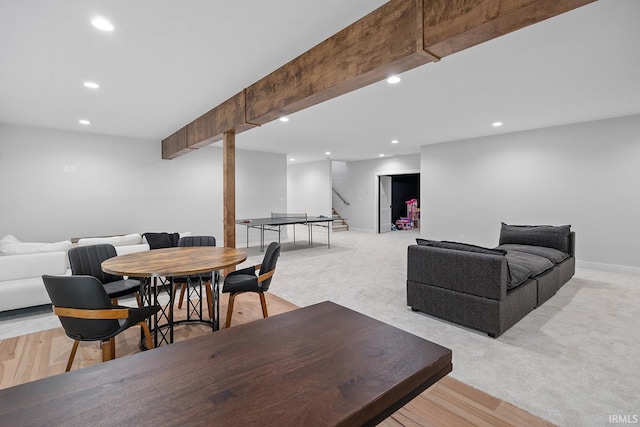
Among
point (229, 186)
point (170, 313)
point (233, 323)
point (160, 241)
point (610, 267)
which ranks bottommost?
point (233, 323)

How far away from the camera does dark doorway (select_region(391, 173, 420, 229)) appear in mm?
12617

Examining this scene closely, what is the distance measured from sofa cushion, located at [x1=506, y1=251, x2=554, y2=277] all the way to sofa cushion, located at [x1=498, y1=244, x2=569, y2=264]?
0.17m

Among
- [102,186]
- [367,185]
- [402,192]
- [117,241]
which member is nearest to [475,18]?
[117,241]

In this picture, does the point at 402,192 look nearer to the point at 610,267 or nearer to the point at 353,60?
the point at 610,267

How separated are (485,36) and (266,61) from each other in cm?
192

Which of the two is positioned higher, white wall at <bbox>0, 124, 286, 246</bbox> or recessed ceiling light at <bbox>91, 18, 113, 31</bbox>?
recessed ceiling light at <bbox>91, 18, 113, 31</bbox>

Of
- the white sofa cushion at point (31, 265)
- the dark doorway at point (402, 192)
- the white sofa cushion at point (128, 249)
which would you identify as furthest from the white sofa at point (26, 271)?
the dark doorway at point (402, 192)

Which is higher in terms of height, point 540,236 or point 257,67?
point 257,67

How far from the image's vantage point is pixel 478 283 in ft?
9.10

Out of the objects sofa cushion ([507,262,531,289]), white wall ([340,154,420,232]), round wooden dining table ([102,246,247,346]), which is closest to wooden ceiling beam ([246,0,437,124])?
round wooden dining table ([102,246,247,346])

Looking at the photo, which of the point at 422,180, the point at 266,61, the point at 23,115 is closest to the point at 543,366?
the point at 266,61

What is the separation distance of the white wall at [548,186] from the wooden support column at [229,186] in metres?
5.08

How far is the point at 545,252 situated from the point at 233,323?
153 inches

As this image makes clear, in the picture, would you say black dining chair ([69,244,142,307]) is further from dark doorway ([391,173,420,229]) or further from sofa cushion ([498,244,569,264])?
dark doorway ([391,173,420,229])
